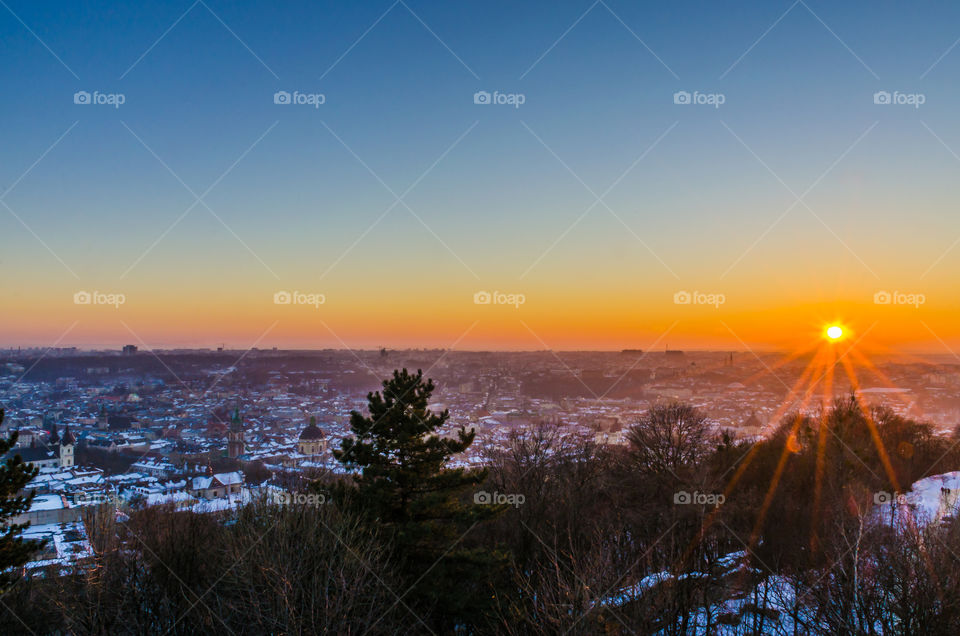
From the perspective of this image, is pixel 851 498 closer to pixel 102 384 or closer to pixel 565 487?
pixel 565 487

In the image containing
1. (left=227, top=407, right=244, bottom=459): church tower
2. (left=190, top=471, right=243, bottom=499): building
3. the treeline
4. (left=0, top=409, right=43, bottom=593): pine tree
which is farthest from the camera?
(left=227, top=407, right=244, bottom=459): church tower

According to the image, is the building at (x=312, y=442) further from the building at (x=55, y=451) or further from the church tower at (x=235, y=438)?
the building at (x=55, y=451)

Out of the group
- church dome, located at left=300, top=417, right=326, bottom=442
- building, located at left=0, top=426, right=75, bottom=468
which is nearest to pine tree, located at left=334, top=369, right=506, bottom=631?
church dome, located at left=300, top=417, right=326, bottom=442

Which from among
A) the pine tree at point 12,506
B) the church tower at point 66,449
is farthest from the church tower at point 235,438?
the pine tree at point 12,506

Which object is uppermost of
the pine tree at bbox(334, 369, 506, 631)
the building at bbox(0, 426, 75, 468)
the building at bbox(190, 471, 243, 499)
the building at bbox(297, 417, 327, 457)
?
the pine tree at bbox(334, 369, 506, 631)

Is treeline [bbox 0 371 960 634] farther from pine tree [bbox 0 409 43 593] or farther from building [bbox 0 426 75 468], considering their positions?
building [bbox 0 426 75 468]

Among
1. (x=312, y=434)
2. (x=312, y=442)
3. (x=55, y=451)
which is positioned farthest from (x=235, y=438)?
(x=55, y=451)

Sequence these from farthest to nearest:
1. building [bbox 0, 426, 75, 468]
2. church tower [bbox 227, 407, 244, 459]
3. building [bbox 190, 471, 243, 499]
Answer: church tower [bbox 227, 407, 244, 459]
building [bbox 0, 426, 75, 468]
building [bbox 190, 471, 243, 499]
